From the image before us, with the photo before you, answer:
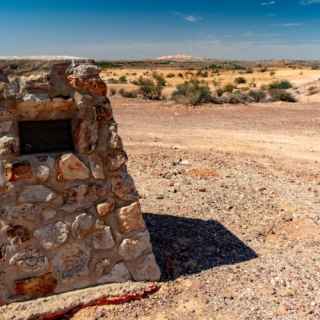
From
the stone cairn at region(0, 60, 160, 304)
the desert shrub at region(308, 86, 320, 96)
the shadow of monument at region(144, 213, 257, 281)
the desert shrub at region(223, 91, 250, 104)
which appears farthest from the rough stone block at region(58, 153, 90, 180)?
the desert shrub at region(308, 86, 320, 96)

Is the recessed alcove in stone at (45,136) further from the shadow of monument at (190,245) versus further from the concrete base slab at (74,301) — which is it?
the shadow of monument at (190,245)

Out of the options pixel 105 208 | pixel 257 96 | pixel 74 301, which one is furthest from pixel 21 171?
pixel 257 96

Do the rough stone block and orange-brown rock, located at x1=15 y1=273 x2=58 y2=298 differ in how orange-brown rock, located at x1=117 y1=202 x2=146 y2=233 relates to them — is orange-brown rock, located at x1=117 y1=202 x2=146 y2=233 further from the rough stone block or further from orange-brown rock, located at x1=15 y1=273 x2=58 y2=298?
orange-brown rock, located at x1=15 y1=273 x2=58 y2=298

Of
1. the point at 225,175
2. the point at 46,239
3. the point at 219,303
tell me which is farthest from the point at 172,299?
the point at 225,175

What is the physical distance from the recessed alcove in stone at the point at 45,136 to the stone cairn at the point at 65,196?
5cm

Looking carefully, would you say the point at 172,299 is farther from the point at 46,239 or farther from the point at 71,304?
the point at 46,239

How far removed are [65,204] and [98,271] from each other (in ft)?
2.32

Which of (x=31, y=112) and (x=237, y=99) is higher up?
(x=31, y=112)

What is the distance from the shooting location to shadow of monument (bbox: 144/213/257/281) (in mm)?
5723

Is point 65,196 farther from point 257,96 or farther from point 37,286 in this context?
point 257,96

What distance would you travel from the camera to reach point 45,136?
16.2 ft

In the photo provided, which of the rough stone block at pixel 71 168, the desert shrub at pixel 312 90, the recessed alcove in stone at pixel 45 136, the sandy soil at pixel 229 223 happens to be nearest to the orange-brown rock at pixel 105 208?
the rough stone block at pixel 71 168

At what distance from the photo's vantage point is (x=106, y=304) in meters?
4.95

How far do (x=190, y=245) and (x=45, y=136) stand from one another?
2.26 metres
